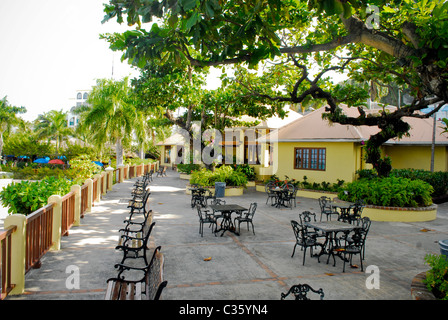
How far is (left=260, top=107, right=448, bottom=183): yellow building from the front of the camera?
1802cm

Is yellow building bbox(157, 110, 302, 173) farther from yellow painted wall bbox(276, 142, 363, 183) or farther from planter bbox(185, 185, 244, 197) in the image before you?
planter bbox(185, 185, 244, 197)

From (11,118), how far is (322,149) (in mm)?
45771

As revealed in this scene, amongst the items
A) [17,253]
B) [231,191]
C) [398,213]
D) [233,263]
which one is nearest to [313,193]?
[231,191]

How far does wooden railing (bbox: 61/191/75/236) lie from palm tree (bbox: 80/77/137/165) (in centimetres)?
1780

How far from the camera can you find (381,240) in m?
9.79

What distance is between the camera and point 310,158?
19781 millimetres

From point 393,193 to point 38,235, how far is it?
1171cm

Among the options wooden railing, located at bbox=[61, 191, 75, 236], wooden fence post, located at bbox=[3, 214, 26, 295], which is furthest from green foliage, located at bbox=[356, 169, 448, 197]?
wooden fence post, located at bbox=[3, 214, 26, 295]

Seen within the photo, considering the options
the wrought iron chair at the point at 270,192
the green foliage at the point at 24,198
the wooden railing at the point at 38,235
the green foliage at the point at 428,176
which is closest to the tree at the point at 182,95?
the wrought iron chair at the point at 270,192

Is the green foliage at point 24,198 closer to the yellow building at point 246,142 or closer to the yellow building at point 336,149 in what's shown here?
the yellow building at point 336,149

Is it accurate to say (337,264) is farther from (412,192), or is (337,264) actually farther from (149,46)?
(412,192)

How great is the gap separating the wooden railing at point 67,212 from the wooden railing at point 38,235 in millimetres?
1216

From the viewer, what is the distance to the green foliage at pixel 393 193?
41.7 feet
